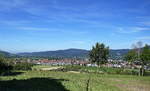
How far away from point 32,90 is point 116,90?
12.4 m

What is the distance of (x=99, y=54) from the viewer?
93.0 metres

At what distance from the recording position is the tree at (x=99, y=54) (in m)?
93.0

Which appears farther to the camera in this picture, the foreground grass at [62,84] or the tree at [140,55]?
the tree at [140,55]

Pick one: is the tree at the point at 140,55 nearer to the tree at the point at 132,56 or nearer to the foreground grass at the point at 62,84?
the tree at the point at 132,56

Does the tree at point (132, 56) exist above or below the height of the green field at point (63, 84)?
above

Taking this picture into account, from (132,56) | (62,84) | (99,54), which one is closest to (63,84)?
(62,84)

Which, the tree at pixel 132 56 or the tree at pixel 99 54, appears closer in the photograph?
the tree at pixel 99 54

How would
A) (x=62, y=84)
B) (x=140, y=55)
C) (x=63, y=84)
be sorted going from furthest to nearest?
(x=140, y=55) < (x=62, y=84) < (x=63, y=84)

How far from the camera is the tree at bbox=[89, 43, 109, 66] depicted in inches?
3661

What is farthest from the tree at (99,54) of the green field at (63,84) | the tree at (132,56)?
the green field at (63,84)

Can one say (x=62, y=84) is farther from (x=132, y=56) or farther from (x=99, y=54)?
(x=132, y=56)

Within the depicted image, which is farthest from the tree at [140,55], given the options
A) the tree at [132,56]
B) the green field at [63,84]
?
the green field at [63,84]

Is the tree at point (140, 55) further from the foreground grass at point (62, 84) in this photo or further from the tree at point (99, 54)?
the foreground grass at point (62, 84)

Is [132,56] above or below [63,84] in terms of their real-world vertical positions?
above
